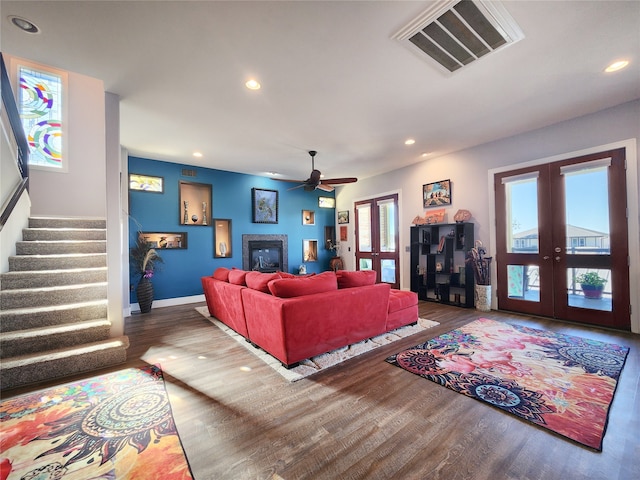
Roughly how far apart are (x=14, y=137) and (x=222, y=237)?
3646mm

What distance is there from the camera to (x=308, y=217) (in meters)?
7.64

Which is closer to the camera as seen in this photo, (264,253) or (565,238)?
(565,238)

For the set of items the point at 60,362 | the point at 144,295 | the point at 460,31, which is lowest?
the point at 60,362

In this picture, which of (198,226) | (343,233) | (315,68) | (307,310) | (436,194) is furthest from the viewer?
(343,233)

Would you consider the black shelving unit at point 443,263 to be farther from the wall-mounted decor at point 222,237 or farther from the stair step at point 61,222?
the stair step at point 61,222

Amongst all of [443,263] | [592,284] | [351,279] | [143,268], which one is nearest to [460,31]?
[351,279]

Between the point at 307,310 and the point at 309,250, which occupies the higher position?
the point at 309,250

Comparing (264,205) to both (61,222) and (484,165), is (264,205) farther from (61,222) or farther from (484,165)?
(484,165)

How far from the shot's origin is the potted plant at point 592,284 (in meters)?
3.58

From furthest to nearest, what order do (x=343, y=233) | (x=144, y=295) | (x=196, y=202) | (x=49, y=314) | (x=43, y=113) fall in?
(x=343, y=233) < (x=196, y=202) < (x=144, y=295) < (x=43, y=113) < (x=49, y=314)

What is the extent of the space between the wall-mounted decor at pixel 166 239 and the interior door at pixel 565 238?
21.2 ft

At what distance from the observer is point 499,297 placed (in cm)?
455

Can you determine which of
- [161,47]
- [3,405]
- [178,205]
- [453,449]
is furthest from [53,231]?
[453,449]

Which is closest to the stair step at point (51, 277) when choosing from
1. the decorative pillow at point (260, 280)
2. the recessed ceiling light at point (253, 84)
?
the decorative pillow at point (260, 280)
